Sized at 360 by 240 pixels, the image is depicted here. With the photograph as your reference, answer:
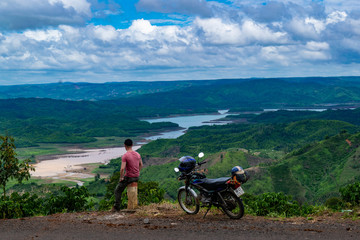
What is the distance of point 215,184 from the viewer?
659 inches

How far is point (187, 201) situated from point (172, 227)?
2984 mm

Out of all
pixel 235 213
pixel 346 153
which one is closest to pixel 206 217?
pixel 235 213

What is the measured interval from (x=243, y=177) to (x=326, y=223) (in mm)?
3525

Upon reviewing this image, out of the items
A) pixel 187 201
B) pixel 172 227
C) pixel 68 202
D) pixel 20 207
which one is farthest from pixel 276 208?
pixel 20 207

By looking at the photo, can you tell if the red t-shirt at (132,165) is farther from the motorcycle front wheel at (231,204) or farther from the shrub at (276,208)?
the shrub at (276,208)

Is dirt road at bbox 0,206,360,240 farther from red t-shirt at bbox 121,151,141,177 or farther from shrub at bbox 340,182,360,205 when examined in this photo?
shrub at bbox 340,182,360,205

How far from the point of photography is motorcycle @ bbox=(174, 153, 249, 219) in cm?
1623

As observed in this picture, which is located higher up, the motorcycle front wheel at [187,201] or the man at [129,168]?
the man at [129,168]

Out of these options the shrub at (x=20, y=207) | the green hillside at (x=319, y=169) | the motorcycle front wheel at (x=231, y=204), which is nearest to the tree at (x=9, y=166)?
the shrub at (x=20, y=207)

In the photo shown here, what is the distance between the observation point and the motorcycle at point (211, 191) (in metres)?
16.2

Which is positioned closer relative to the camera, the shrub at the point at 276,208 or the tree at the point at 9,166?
the shrub at the point at 276,208

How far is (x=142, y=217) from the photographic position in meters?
17.4

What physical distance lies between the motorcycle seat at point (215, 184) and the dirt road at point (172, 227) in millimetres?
1233

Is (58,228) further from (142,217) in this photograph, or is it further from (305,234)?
(305,234)
